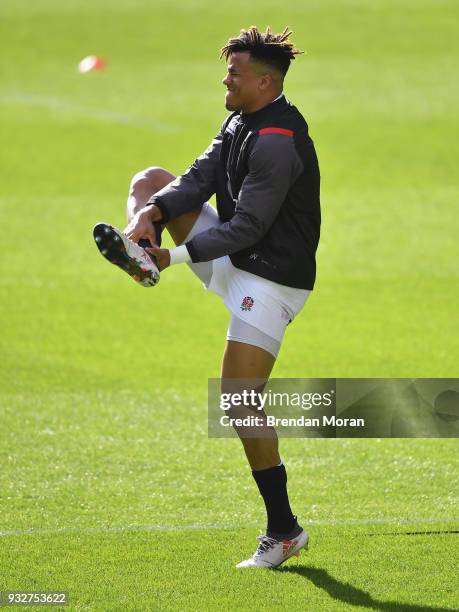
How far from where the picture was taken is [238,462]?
24.8ft

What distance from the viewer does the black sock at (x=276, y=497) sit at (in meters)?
5.77

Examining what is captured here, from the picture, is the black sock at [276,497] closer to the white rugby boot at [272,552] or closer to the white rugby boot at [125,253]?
the white rugby boot at [272,552]

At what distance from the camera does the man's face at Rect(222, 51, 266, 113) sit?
19.1ft

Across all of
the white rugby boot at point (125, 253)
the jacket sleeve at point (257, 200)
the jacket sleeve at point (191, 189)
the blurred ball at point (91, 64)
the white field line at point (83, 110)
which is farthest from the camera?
the blurred ball at point (91, 64)

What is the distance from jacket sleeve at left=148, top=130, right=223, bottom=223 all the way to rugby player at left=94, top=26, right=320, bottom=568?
1 cm

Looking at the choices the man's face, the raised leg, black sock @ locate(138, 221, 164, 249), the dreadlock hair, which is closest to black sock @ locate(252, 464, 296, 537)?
black sock @ locate(138, 221, 164, 249)

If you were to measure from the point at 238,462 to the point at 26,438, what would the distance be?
1360 millimetres

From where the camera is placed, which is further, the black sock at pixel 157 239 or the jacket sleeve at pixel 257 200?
the black sock at pixel 157 239

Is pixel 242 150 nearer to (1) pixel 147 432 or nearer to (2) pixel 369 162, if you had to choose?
(1) pixel 147 432

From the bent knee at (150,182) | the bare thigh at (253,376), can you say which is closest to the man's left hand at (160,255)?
the bare thigh at (253,376)

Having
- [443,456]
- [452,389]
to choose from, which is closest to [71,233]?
[452,389]

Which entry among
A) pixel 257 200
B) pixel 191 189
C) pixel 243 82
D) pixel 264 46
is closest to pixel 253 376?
pixel 257 200

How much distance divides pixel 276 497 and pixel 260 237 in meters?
1.19

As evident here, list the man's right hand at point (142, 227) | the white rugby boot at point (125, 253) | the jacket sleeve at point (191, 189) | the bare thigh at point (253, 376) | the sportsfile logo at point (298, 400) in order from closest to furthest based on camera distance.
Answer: the white rugby boot at point (125, 253)
the bare thigh at point (253, 376)
the man's right hand at point (142, 227)
the jacket sleeve at point (191, 189)
the sportsfile logo at point (298, 400)
